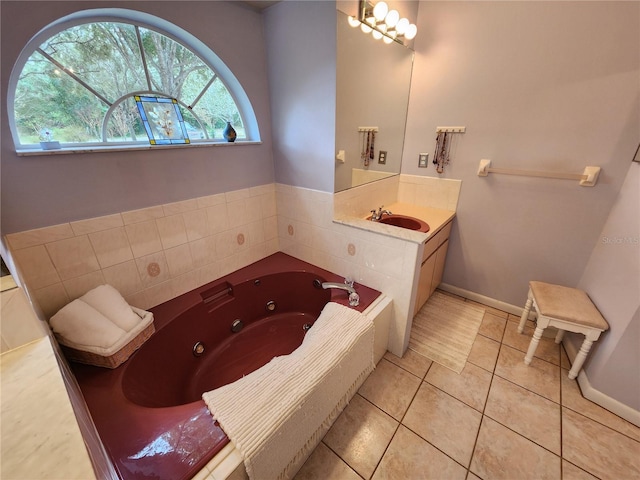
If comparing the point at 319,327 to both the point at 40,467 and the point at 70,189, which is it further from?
the point at 70,189

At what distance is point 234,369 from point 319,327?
2.38 feet

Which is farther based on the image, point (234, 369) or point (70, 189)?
point (234, 369)

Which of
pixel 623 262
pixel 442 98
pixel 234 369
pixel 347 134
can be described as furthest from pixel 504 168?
pixel 234 369

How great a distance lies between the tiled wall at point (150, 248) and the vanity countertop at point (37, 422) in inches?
22.8

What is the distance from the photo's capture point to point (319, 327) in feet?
4.66

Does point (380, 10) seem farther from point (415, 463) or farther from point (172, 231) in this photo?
point (415, 463)

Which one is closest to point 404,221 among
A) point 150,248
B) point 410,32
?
point 410,32

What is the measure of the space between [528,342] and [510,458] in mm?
953

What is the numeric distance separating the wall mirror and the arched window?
74cm

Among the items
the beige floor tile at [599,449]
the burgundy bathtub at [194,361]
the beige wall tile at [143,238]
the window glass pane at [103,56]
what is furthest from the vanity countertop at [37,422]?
the beige floor tile at [599,449]

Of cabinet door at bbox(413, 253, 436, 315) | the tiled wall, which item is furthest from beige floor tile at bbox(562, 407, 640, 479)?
the tiled wall

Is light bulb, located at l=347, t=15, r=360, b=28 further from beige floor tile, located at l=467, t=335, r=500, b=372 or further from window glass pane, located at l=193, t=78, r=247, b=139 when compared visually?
beige floor tile, located at l=467, t=335, r=500, b=372

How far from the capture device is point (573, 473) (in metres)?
1.21

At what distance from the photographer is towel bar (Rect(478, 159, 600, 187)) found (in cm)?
160
